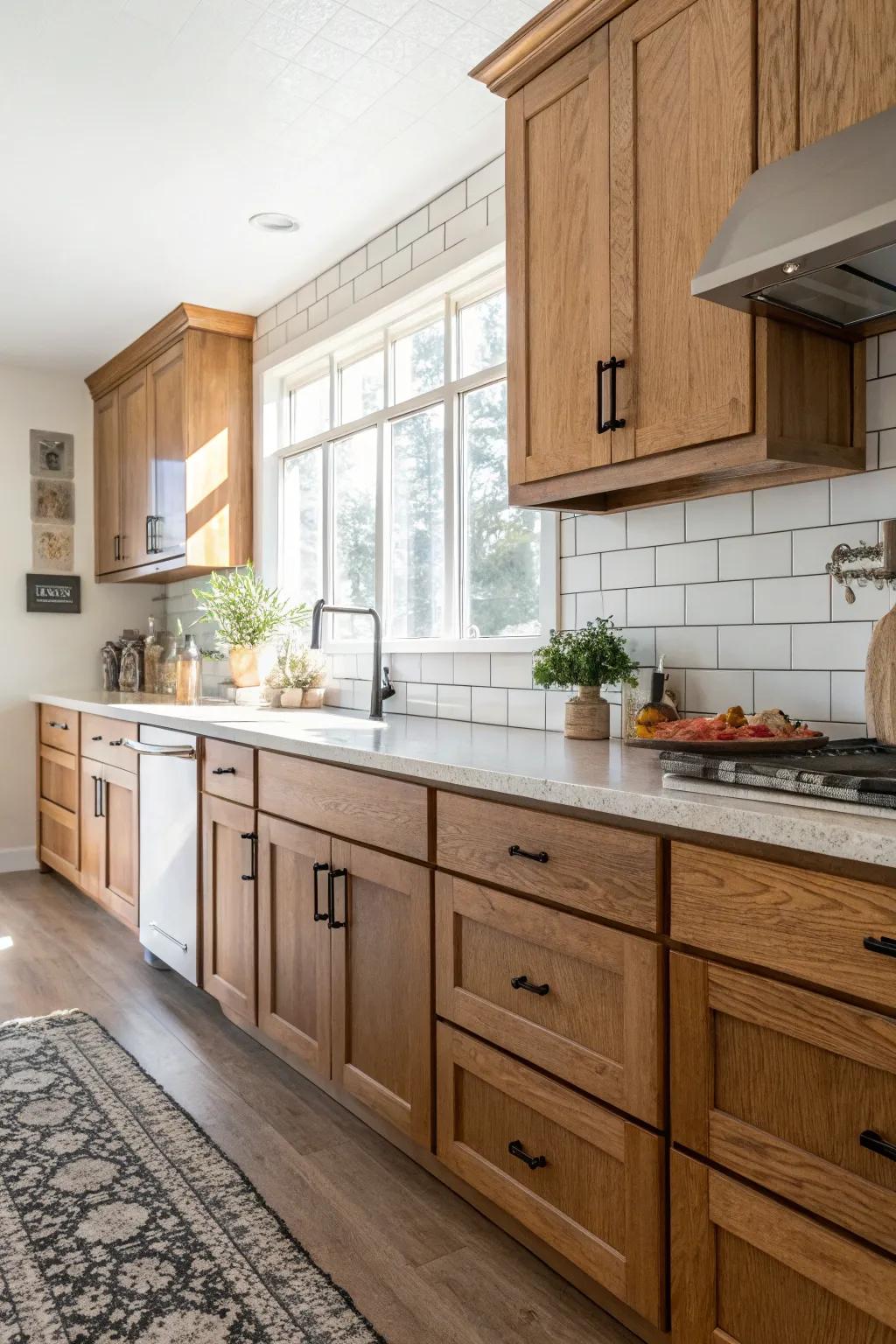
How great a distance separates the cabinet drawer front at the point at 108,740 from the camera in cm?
357

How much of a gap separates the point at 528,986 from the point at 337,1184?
736 millimetres

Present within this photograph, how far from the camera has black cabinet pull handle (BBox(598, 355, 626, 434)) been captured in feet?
6.25

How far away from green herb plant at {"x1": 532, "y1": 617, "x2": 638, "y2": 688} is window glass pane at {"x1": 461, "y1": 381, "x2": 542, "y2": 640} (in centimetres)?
49

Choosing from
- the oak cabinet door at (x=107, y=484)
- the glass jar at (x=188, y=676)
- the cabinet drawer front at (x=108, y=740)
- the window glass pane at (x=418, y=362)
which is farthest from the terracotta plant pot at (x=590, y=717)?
the oak cabinet door at (x=107, y=484)

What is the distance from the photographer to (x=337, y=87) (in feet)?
8.32

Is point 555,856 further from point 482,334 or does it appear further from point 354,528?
point 354,528

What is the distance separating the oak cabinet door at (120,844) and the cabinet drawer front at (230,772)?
74 centimetres

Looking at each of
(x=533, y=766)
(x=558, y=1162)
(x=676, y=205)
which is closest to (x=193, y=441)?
(x=676, y=205)

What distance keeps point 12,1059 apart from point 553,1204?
1.70 metres

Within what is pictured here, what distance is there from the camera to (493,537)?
2.98 meters

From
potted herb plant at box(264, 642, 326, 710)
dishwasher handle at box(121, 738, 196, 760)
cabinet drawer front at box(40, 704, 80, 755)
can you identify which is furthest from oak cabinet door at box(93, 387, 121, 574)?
dishwasher handle at box(121, 738, 196, 760)

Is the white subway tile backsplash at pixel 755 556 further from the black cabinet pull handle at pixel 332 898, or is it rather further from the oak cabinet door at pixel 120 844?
the oak cabinet door at pixel 120 844

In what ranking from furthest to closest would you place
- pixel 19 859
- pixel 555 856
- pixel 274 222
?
pixel 19 859 → pixel 274 222 → pixel 555 856

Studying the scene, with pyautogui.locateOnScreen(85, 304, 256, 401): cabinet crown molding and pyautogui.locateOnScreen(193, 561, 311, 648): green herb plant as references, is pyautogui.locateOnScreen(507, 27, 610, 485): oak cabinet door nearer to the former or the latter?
pyautogui.locateOnScreen(193, 561, 311, 648): green herb plant
